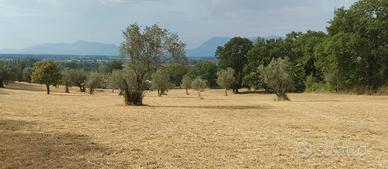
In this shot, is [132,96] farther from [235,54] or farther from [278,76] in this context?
[235,54]

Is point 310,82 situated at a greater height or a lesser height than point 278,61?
lesser

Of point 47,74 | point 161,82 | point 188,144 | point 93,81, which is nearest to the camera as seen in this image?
point 188,144

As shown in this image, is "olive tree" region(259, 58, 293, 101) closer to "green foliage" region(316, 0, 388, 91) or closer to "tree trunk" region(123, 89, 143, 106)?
"green foliage" region(316, 0, 388, 91)

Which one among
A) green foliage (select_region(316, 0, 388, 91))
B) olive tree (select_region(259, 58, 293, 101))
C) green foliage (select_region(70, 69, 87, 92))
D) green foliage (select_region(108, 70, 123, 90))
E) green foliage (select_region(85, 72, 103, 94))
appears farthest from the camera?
green foliage (select_region(70, 69, 87, 92))

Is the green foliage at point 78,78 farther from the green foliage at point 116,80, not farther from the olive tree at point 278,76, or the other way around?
the green foliage at point 116,80

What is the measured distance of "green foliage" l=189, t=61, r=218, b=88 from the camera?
13825 centimetres

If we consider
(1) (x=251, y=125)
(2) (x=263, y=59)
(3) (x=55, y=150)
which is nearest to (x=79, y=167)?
(3) (x=55, y=150)

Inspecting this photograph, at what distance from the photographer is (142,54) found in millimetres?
42719

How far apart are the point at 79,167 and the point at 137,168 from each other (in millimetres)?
1468

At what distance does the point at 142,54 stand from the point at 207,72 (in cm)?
9704

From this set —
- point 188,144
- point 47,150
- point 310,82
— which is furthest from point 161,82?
point 47,150

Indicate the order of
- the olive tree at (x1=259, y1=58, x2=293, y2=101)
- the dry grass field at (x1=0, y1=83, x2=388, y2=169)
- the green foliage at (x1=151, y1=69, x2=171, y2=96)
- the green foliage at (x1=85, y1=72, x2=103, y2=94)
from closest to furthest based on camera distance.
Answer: the dry grass field at (x1=0, y1=83, x2=388, y2=169) → the olive tree at (x1=259, y1=58, x2=293, y2=101) → the green foliage at (x1=151, y1=69, x2=171, y2=96) → the green foliage at (x1=85, y1=72, x2=103, y2=94)

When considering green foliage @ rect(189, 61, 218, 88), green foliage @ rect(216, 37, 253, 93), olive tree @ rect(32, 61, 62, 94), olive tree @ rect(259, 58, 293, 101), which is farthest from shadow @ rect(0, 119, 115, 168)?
green foliage @ rect(189, 61, 218, 88)

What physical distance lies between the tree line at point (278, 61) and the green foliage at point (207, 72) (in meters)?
29.2
